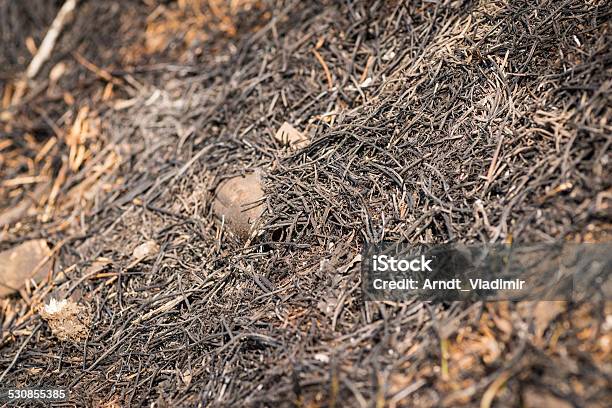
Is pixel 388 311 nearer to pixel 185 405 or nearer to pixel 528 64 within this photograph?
pixel 185 405

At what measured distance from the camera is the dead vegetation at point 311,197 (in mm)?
1488

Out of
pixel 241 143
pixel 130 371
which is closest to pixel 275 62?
pixel 241 143

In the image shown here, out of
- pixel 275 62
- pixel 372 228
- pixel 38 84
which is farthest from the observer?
pixel 38 84

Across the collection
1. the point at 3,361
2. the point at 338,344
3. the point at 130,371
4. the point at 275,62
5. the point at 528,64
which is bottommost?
the point at 3,361

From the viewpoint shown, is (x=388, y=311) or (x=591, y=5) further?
(x=591, y=5)

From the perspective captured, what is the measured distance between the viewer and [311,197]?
1.96 m

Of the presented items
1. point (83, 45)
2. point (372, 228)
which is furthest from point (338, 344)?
point (83, 45)

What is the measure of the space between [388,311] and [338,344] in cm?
18

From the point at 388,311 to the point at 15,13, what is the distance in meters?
2.88

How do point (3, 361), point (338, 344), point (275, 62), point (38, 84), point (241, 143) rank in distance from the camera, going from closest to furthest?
point (338, 344) → point (3, 361) → point (241, 143) → point (275, 62) → point (38, 84)

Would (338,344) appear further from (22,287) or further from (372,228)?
(22,287)

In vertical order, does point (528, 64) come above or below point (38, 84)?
above

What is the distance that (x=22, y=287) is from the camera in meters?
2.32

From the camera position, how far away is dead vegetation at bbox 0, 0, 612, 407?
A: 4.88 ft
